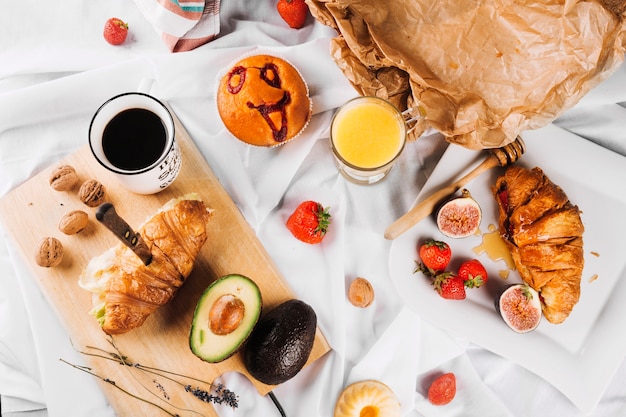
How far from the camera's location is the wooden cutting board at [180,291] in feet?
5.74

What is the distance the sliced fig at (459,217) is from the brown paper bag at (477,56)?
0.21 meters

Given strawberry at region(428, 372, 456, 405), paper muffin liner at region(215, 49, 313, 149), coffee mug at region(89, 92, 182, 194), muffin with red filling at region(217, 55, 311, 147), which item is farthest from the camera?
strawberry at region(428, 372, 456, 405)

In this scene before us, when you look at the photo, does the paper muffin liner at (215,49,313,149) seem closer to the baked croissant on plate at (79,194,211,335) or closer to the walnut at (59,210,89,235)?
the baked croissant on plate at (79,194,211,335)

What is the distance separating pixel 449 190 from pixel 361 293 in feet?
1.42

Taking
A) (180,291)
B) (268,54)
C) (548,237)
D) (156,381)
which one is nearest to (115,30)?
(268,54)

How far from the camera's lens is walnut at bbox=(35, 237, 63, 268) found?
5.61 feet

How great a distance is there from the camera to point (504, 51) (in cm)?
170

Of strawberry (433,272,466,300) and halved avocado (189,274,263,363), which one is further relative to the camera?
strawberry (433,272,466,300)

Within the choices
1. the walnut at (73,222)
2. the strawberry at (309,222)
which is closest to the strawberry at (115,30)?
the walnut at (73,222)

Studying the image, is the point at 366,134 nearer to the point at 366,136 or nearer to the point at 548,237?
the point at 366,136

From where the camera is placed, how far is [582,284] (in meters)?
1.87

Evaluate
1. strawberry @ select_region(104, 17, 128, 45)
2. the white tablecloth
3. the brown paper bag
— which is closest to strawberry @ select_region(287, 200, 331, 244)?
the white tablecloth

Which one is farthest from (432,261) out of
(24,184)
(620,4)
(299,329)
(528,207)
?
(24,184)

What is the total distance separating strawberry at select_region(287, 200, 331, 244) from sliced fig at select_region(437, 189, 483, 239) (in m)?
0.36
